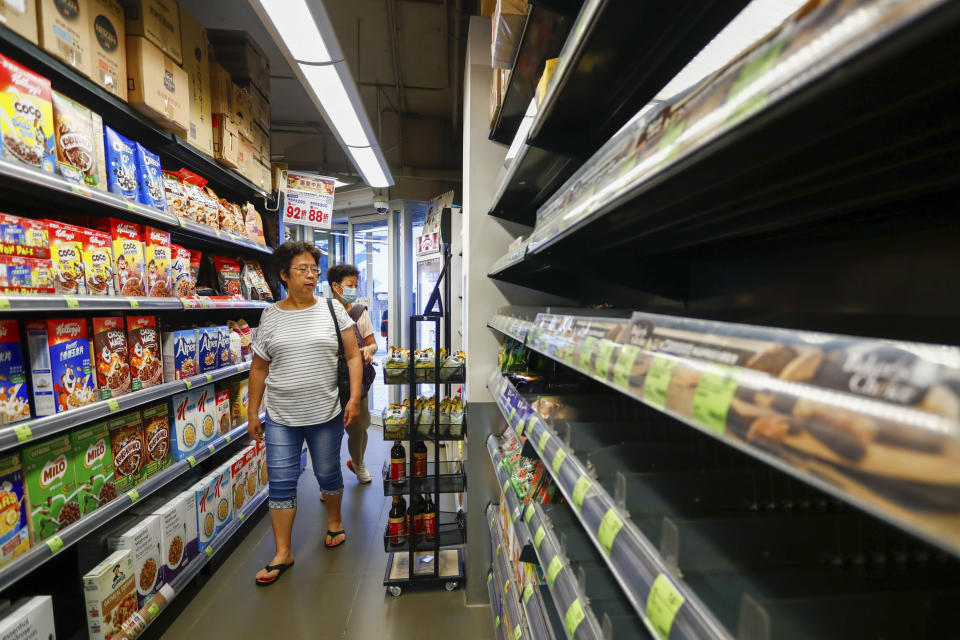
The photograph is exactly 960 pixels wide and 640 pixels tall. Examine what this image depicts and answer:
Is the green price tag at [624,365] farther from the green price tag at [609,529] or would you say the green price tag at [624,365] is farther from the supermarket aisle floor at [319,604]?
the supermarket aisle floor at [319,604]

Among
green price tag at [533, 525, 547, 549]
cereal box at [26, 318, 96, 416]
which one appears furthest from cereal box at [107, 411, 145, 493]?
green price tag at [533, 525, 547, 549]

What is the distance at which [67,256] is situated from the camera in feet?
5.00

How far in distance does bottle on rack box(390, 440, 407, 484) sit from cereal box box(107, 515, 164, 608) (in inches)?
42.8

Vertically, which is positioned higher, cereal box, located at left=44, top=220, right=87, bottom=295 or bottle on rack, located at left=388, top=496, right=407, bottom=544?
cereal box, located at left=44, top=220, right=87, bottom=295

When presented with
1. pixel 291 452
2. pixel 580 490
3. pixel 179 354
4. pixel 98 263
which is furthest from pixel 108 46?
pixel 580 490

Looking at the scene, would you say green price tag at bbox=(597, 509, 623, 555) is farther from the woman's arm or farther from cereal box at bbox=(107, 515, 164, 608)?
the woman's arm

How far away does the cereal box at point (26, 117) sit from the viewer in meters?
1.28

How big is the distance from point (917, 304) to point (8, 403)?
7.66ft

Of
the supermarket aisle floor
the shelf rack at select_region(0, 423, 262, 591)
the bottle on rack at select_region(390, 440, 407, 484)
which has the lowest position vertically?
the supermarket aisle floor

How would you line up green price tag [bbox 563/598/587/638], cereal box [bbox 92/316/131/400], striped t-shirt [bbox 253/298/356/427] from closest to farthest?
green price tag [bbox 563/598/587/638] → cereal box [bbox 92/316/131/400] → striped t-shirt [bbox 253/298/356/427]

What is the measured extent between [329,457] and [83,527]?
1105 mm

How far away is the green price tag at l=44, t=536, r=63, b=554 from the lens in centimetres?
143

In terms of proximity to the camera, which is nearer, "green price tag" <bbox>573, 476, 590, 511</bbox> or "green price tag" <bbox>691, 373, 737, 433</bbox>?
"green price tag" <bbox>691, 373, 737, 433</bbox>

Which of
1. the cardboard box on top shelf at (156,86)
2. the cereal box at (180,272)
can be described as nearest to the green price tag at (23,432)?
the cereal box at (180,272)
